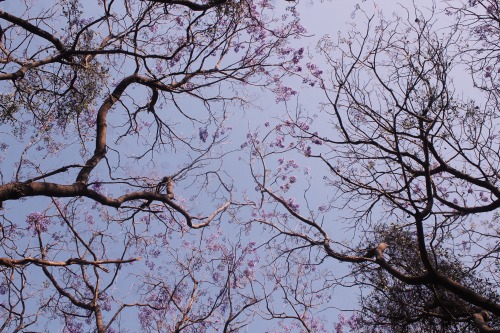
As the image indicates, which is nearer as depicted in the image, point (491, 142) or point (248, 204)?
point (491, 142)

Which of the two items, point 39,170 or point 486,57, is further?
point 486,57

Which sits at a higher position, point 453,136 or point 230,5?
point 230,5

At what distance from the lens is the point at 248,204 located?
25.9 feet

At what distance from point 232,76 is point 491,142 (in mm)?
3832

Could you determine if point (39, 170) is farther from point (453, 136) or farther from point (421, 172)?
point (453, 136)

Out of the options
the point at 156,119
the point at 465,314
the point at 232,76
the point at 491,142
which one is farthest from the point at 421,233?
the point at 156,119

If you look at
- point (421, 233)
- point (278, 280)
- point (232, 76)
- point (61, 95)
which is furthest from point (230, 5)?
point (278, 280)

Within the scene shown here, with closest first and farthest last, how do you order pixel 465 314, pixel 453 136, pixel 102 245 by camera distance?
pixel 465 314 → pixel 453 136 → pixel 102 245

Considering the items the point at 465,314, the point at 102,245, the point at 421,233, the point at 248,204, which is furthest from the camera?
the point at 248,204

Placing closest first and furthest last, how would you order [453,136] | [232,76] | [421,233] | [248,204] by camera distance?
[421,233] < [453,136] < [232,76] < [248,204]

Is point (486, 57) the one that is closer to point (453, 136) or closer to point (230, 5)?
point (453, 136)

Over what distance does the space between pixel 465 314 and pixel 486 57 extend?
12.6 feet

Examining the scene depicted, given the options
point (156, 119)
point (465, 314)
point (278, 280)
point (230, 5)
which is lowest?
point (465, 314)

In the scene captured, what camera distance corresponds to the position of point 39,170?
593 centimetres
